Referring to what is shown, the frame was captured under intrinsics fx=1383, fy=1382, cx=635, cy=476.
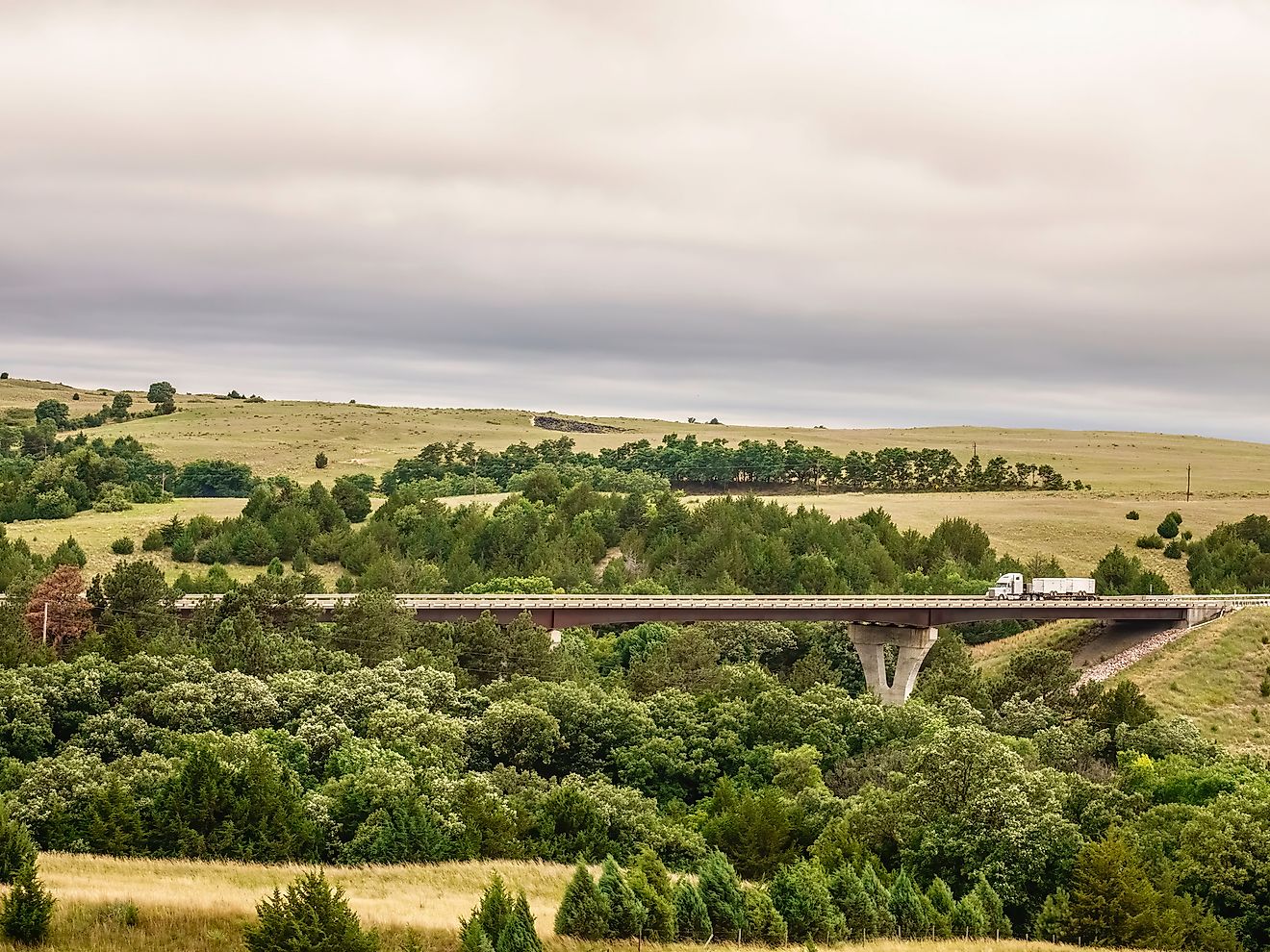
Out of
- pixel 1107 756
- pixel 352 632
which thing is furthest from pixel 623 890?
pixel 352 632

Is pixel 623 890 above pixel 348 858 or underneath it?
above

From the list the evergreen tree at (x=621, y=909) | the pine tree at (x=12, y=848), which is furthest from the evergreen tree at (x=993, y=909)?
the pine tree at (x=12, y=848)

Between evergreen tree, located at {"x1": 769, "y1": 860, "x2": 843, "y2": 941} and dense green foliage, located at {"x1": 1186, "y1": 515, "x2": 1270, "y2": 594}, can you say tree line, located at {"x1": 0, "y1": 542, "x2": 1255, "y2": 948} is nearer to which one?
evergreen tree, located at {"x1": 769, "y1": 860, "x2": 843, "y2": 941}

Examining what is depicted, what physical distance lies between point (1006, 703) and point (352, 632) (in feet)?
134

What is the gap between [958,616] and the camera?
10800cm

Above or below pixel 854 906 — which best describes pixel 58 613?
above

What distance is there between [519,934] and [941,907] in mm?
17360

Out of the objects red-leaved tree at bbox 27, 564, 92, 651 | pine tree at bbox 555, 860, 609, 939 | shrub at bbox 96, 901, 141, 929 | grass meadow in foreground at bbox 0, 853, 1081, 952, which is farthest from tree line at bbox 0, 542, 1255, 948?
shrub at bbox 96, 901, 141, 929

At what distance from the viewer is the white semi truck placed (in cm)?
11256

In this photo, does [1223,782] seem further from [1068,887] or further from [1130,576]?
[1130,576]

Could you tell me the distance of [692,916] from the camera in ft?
137

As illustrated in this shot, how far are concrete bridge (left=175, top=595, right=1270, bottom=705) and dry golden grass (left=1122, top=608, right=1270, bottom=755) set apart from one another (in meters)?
6.19

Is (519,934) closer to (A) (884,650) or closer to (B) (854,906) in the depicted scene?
(B) (854,906)

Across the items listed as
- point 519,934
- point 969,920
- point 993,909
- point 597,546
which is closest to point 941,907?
point 969,920
